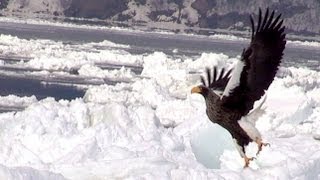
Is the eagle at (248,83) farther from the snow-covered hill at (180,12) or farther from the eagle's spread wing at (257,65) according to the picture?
the snow-covered hill at (180,12)

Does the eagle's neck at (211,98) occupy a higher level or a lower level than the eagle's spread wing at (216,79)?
lower

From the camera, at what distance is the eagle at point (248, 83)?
18.9ft

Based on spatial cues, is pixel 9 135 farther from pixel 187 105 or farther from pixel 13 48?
pixel 13 48

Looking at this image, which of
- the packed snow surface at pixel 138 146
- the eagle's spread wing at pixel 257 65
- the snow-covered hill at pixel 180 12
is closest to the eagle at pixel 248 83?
the eagle's spread wing at pixel 257 65

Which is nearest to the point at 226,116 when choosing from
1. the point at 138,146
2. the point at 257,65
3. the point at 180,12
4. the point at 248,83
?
the point at 248,83

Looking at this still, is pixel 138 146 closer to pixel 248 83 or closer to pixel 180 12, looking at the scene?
pixel 248 83

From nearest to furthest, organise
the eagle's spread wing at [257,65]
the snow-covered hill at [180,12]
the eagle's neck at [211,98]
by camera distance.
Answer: the eagle's spread wing at [257,65]
the eagle's neck at [211,98]
the snow-covered hill at [180,12]

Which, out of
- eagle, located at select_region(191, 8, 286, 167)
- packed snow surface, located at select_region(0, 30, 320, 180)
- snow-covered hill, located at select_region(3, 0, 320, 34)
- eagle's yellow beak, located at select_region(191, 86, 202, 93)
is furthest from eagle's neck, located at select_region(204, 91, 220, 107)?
snow-covered hill, located at select_region(3, 0, 320, 34)

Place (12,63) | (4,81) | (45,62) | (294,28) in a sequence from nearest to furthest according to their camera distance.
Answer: (4,81) < (45,62) < (12,63) < (294,28)

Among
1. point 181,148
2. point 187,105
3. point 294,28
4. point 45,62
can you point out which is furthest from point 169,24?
point 181,148

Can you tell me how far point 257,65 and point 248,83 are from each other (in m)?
0.19

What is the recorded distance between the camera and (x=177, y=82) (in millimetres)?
30797

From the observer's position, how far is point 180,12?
189 m

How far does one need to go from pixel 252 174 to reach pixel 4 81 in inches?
1118
